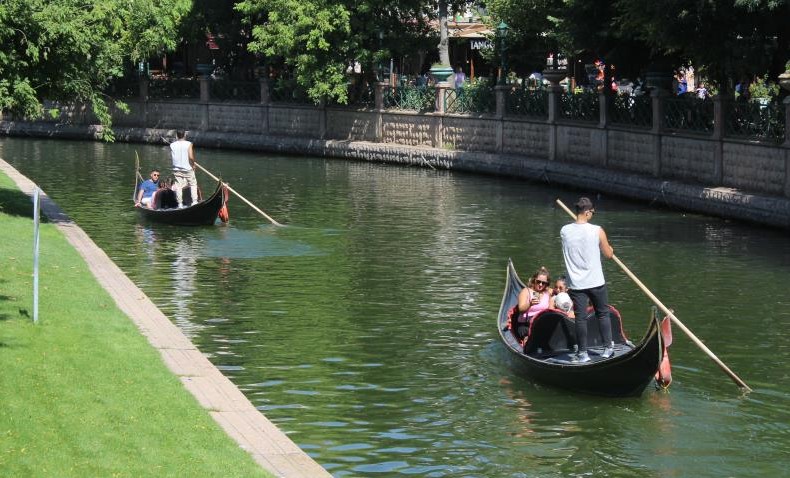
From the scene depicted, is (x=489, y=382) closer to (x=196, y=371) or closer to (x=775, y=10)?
(x=196, y=371)

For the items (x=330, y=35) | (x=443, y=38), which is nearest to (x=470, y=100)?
(x=443, y=38)

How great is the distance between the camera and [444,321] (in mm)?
18953

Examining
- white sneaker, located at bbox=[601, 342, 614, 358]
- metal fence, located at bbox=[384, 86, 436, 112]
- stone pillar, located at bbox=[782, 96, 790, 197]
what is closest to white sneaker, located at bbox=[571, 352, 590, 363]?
white sneaker, located at bbox=[601, 342, 614, 358]

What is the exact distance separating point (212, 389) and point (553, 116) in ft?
90.1

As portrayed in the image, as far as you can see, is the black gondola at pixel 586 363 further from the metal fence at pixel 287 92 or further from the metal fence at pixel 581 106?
the metal fence at pixel 287 92

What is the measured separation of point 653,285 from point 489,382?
703cm

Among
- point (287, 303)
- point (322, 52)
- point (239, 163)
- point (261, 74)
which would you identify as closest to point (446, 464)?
point (287, 303)

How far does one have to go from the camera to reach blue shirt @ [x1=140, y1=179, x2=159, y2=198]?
98.0 ft

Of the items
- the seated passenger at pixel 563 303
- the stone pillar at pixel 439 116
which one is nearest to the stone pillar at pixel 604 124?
the stone pillar at pixel 439 116

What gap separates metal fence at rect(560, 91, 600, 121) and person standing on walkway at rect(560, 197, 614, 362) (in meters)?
23.3

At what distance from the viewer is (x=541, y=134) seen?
4034cm

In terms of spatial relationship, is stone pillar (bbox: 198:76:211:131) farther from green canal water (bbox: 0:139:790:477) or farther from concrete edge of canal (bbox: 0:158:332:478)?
concrete edge of canal (bbox: 0:158:332:478)

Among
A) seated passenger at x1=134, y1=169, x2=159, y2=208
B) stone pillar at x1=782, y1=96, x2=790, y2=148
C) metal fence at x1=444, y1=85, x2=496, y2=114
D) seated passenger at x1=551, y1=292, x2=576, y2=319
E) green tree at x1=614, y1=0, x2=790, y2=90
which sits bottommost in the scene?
seated passenger at x1=551, y1=292, x2=576, y2=319

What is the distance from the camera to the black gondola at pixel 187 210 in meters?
28.0
